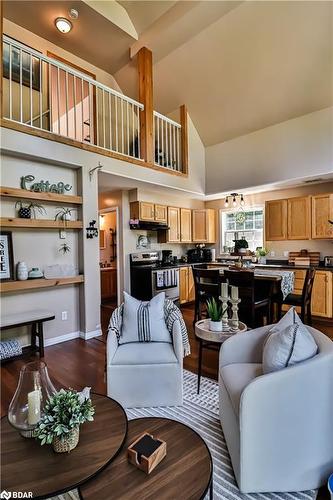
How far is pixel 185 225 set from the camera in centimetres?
643

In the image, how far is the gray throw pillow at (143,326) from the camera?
7.70ft

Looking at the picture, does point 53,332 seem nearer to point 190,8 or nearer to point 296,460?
point 296,460

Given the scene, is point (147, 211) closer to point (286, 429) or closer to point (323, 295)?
point (323, 295)

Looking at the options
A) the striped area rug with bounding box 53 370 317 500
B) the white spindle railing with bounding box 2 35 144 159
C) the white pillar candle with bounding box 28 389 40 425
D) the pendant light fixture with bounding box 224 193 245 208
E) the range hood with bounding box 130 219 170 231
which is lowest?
the striped area rug with bounding box 53 370 317 500

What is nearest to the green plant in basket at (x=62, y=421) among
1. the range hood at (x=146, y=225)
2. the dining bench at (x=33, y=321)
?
the dining bench at (x=33, y=321)

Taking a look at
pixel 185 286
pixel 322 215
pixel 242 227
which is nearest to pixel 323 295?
pixel 322 215

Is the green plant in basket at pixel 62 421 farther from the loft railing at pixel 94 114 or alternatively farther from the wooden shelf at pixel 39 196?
the loft railing at pixel 94 114

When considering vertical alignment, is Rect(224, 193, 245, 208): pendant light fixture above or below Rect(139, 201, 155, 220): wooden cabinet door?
above

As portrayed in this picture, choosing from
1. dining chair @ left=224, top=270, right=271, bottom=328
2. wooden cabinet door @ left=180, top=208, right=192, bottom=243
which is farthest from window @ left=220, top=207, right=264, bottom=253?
dining chair @ left=224, top=270, right=271, bottom=328

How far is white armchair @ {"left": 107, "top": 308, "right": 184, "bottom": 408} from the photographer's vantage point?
2119mm

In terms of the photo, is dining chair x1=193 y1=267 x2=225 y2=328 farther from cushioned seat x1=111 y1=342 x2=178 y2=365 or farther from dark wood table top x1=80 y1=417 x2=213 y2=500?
dark wood table top x1=80 y1=417 x2=213 y2=500

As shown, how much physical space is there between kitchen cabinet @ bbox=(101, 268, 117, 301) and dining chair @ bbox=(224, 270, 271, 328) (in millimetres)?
3542

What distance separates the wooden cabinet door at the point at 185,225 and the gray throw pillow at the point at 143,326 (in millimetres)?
4009

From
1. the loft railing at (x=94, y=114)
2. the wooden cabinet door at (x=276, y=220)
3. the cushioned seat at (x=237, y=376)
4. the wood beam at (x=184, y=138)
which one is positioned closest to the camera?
the cushioned seat at (x=237, y=376)
